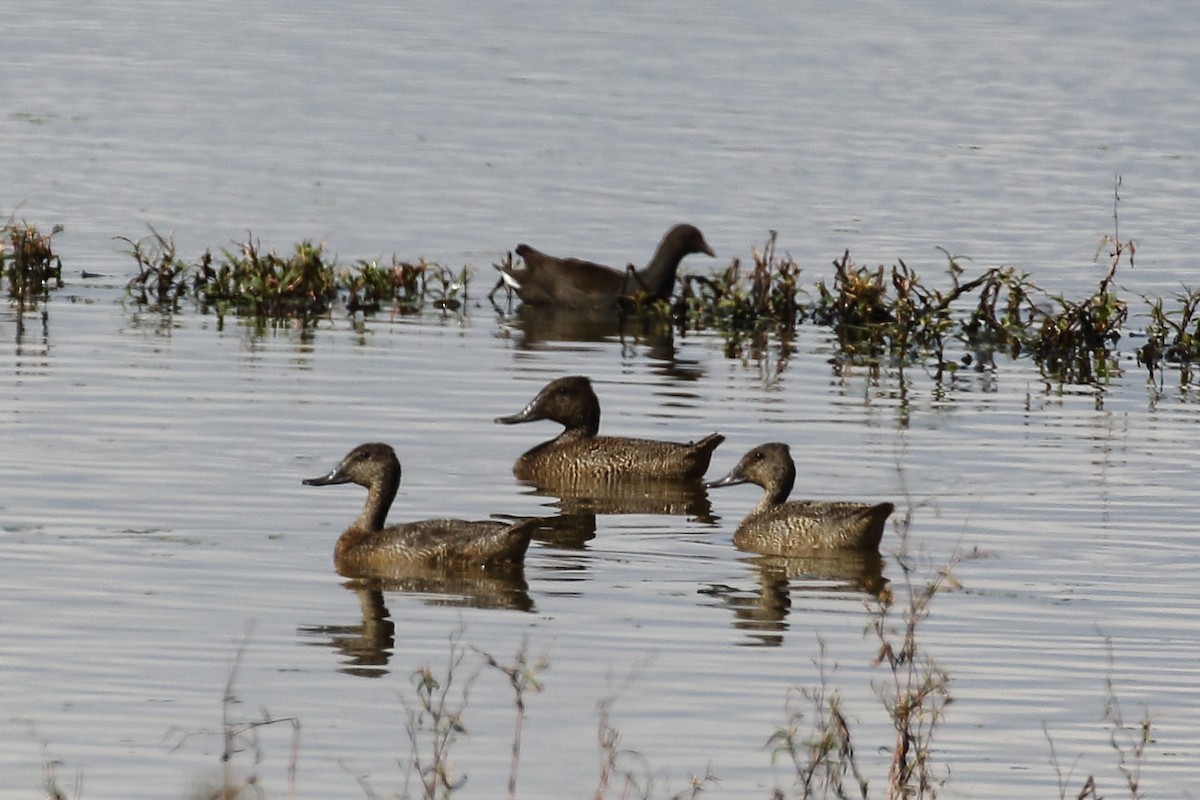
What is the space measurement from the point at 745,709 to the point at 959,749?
90 centimetres

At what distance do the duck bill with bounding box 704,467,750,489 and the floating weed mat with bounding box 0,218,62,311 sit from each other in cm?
751

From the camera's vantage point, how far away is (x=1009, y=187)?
99.3ft

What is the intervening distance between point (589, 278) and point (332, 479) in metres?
8.68

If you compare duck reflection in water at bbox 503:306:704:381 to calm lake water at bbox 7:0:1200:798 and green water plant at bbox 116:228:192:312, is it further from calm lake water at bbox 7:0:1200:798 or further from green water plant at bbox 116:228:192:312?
green water plant at bbox 116:228:192:312

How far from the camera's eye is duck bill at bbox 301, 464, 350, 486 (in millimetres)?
13406

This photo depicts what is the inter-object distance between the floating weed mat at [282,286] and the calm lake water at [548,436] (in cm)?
39

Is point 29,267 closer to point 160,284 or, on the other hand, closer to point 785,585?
point 160,284

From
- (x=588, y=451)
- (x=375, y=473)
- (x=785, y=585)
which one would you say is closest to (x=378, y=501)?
(x=375, y=473)

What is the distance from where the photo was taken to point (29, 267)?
20.8 m

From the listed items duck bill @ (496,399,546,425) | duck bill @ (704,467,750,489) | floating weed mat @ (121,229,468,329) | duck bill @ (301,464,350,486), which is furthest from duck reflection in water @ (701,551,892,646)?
floating weed mat @ (121,229,468,329)

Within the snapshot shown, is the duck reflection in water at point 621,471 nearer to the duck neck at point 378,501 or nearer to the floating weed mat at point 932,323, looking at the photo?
the duck neck at point 378,501

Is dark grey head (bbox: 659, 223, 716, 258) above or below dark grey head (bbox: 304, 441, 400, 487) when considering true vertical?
above

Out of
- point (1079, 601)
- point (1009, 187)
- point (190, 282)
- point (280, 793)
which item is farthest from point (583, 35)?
point (280, 793)

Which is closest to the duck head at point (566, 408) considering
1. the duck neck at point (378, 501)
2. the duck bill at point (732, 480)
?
the duck bill at point (732, 480)
